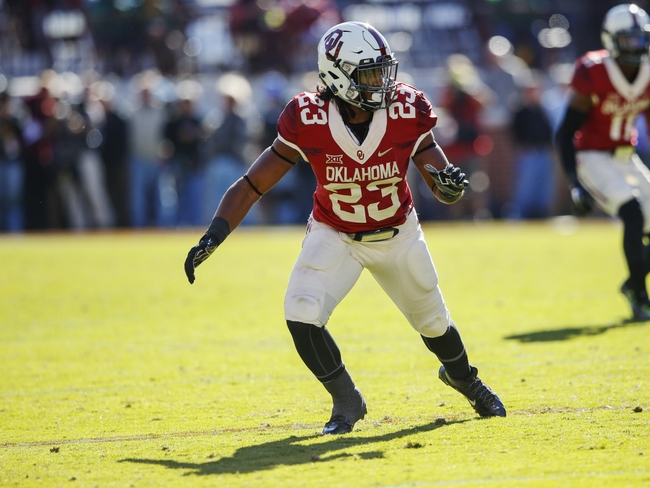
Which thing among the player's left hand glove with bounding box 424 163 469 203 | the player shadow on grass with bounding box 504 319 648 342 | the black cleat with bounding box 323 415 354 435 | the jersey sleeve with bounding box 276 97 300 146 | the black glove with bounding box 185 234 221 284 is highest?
the jersey sleeve with bounding box 276 97 300 146

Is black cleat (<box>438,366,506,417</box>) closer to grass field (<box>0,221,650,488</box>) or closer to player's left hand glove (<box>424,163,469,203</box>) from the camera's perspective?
grass field (<box>0,221,650,488</box>)

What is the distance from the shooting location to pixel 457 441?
14.9ft

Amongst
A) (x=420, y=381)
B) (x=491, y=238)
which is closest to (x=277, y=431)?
(x=420, y=381)

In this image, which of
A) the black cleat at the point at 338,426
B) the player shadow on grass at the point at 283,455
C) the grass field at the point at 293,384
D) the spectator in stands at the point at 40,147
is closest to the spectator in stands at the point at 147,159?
the spectator in stands at the point at 40,147

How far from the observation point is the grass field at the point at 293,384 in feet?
13.7

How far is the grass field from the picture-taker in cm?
417

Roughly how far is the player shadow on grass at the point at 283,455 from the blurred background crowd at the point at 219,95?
11.3m

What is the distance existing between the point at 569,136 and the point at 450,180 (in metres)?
3.50

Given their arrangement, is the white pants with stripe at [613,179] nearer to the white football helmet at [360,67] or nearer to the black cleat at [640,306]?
Answer: the black cleat at [640,306]

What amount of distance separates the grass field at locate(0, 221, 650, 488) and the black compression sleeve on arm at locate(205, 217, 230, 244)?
0.93m

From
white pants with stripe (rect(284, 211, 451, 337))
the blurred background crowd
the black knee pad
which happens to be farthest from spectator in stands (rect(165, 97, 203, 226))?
the black knee pad

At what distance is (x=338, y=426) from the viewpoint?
15.8ft

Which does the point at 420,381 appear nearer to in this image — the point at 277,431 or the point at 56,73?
the point at 277,431

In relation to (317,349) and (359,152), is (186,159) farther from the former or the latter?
(317,349)
